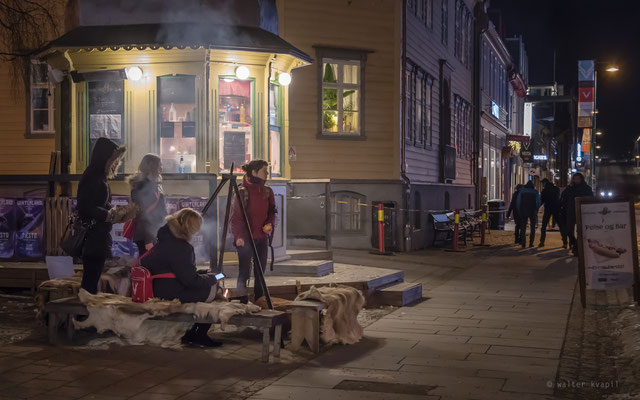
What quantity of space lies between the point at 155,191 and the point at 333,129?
11.5 metres

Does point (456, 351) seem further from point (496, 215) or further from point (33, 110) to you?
point (496, 215)

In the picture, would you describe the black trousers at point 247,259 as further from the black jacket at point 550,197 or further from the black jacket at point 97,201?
the black jacket at point 550,197

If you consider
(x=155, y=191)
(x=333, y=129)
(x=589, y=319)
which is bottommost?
(x=589, y=319)

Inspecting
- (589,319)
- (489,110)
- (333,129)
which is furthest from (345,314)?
(489,110)

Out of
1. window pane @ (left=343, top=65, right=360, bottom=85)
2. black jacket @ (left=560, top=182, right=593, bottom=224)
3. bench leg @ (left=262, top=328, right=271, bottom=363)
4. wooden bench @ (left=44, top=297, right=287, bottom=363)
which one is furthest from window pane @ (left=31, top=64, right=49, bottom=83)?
bench leg @ (left=262, top=328, right=271, bottom=363)

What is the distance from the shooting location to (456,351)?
26.8 feet

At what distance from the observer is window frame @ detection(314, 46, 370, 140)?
65.5 feet

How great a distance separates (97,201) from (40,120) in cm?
1375

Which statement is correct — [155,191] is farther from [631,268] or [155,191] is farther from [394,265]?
[394,265]

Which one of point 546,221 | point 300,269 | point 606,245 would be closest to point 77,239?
point 300,269

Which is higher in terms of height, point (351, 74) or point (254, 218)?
point (351, 74)

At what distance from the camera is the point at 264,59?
12719mm

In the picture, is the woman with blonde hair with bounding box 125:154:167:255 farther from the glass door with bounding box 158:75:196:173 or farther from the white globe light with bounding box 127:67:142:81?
the white globe light with bounding box 127:67:142:81

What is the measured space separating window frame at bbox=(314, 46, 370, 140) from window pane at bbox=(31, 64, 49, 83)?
7.20 m
